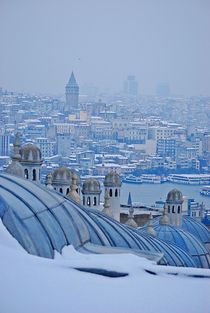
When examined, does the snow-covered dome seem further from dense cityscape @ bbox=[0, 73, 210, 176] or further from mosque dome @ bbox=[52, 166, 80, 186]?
dense cityscape @ bbox=[0, 73, 210, 176]

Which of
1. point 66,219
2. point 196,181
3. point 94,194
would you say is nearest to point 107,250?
point 66,219

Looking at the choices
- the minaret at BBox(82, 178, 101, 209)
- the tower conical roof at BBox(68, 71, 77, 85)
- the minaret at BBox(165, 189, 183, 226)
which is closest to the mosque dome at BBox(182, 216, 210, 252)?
the minaret at BBox(165, 189, 183, 226)

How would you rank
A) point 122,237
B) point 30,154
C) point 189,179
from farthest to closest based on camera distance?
point 189,179, point 30,154, point 122,237

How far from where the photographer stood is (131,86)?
4775 centimetres

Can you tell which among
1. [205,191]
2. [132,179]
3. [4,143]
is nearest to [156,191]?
[205,191]

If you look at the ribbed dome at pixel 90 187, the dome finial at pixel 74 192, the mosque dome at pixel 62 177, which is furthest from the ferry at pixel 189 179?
the dome finial at pixel 74 192

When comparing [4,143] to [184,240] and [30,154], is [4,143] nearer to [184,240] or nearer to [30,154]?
[184,240]

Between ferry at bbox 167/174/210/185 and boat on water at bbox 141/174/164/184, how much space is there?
30cm

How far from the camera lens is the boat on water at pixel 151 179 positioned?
24.6 m

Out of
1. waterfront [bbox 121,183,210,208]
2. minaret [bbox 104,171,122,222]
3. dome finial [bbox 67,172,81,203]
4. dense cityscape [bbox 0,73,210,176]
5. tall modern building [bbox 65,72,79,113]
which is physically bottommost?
waterfront [bbox 121,183,210,208]

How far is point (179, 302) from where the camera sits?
186 cm

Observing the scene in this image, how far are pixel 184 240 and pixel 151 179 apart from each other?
1881 centimetres

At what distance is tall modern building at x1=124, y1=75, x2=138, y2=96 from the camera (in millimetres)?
46263

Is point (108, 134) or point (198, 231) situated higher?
point (198, 231)
